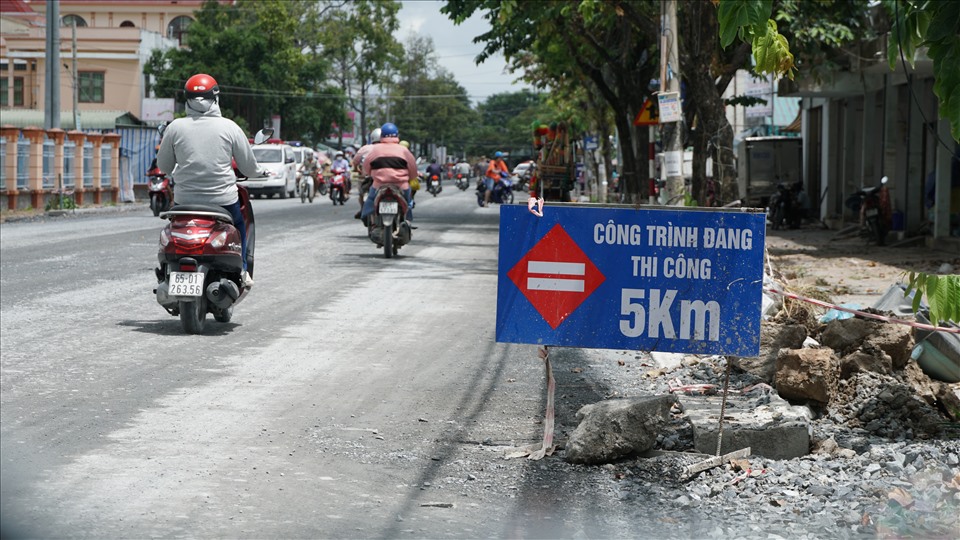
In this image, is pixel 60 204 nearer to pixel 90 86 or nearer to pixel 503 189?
pixel 503 189

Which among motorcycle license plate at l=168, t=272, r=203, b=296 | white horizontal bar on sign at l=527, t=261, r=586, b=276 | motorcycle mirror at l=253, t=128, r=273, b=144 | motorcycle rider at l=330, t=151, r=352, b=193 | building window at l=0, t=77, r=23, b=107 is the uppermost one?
building window at l=0, t=77, r=23, b=107

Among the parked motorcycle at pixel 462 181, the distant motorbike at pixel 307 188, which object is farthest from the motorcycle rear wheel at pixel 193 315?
the parked motorcycle at pixel 462 181

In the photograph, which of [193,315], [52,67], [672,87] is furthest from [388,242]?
[52,67]

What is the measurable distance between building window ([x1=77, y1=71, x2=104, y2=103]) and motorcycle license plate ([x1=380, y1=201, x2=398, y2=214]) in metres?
58.6

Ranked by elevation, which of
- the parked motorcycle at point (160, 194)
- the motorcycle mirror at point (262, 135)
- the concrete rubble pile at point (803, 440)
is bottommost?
the concrete rubble pile at point (803, 440)

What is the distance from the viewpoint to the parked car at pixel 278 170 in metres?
45.7

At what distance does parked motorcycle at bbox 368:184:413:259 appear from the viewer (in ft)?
53.2

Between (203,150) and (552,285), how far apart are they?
437cm

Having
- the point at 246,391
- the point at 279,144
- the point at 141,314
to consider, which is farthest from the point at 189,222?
the point at 279,144

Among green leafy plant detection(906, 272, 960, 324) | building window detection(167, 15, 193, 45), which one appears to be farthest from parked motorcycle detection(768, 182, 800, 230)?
building window detection(167, 15, 193, 45)

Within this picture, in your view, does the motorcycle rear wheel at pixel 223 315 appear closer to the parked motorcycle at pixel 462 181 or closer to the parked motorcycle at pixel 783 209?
the parked motorcycle at pixel 783 209

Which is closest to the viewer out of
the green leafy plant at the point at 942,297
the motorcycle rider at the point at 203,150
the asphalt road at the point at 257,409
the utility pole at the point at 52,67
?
the asphalt road at the point at 257,409

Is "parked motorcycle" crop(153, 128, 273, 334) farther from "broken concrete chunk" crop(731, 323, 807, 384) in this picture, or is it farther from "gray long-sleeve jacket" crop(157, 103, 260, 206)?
"broken concrete chunk" crop(731, 323, 807, 384)

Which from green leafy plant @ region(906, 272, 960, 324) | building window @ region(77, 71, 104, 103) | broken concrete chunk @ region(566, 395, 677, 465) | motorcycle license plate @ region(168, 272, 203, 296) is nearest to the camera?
green leafy plant @ region(906, 272, 960, 324)
